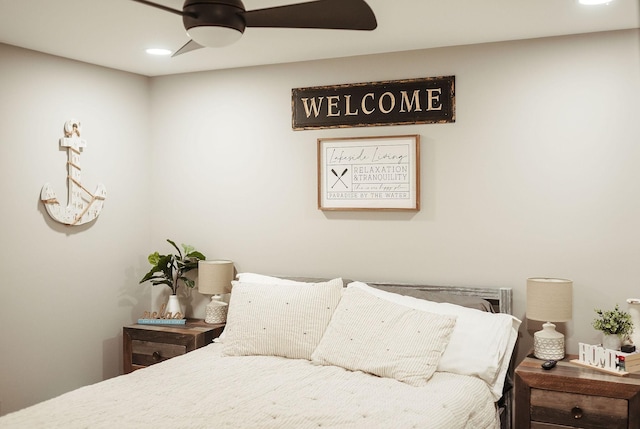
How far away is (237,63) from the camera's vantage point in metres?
4.25

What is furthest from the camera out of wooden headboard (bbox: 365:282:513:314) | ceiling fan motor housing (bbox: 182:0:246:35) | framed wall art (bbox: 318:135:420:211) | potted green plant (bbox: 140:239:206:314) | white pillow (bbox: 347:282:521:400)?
potted green plant (bbox: 140:239:206:314)

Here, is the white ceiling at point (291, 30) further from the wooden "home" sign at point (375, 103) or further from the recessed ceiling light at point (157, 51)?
the wooden "home" sign at point (375, 103)

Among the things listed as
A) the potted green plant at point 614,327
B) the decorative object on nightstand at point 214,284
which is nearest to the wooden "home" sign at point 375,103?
the decorative object on nightstand at point 214,284

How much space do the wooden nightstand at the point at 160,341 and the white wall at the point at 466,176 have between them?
0.57 metres

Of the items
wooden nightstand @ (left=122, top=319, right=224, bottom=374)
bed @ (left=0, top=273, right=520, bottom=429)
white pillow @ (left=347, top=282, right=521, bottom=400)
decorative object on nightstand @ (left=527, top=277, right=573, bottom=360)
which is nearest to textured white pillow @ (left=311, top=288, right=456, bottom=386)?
bed @ (left=0, top=273, right=520, bottom=429)

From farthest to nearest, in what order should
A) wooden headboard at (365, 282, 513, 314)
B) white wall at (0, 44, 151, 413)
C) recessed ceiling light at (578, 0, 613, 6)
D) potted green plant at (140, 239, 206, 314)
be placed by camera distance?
potted green plant at (140, 239, 206, 314) < white wall at (0, 44, 151, 413) < wooden headboard at (365, 282, 513, 314) < recessed ceiling light at (578, 0, 613, 6)

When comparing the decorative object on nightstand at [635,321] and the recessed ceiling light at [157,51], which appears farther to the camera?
the recessed ceiling light at [157,51]

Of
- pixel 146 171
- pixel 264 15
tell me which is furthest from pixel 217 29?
pixel 146 171

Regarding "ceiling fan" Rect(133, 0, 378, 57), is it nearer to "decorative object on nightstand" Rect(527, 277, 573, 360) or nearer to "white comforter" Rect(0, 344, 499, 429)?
→ "white comforter" Rect(0, 344, 499, 429)

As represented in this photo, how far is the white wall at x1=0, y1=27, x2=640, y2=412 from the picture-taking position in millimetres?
3494

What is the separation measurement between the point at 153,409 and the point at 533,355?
2.04 m

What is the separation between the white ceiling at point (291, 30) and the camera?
2.96 m

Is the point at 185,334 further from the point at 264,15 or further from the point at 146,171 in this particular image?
the point at 264,15

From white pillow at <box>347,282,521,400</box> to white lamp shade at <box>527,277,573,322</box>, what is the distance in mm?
163
